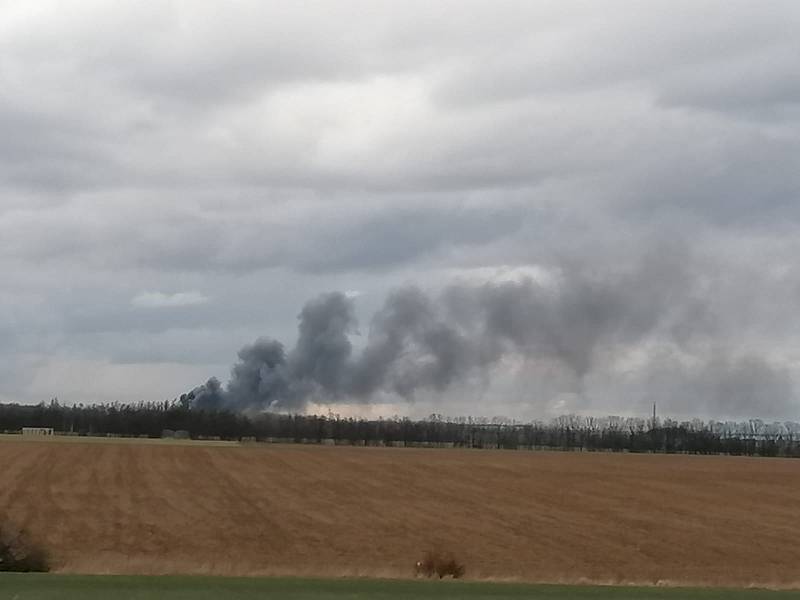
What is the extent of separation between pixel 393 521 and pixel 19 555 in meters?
21.9

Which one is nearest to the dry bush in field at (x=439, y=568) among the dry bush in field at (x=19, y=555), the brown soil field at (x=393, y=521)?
the brown soil field at (x=393, y=521)

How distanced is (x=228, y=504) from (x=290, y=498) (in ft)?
14.9

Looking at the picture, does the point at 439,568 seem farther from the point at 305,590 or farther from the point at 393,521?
the point at 393,521

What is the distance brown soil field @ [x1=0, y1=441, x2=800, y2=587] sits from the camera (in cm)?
3441

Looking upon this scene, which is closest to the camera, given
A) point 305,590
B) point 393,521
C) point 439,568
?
point 305,590

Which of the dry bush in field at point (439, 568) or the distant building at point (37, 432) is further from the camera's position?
the distant building at point (37, 432)

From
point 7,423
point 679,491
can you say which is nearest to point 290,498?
point 679,491

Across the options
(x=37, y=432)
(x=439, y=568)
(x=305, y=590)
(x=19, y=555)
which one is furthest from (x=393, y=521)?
(x=37, y=432)

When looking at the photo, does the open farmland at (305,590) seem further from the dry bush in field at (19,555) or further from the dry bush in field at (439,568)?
the dry bush in field at (439,568)

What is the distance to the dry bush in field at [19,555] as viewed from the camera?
85.9 feet

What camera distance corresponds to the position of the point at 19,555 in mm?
26703

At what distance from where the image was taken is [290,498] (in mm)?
56688

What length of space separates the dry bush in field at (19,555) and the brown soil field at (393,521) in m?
0.82

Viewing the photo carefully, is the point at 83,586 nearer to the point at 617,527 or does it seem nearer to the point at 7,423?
the point at 617,527
